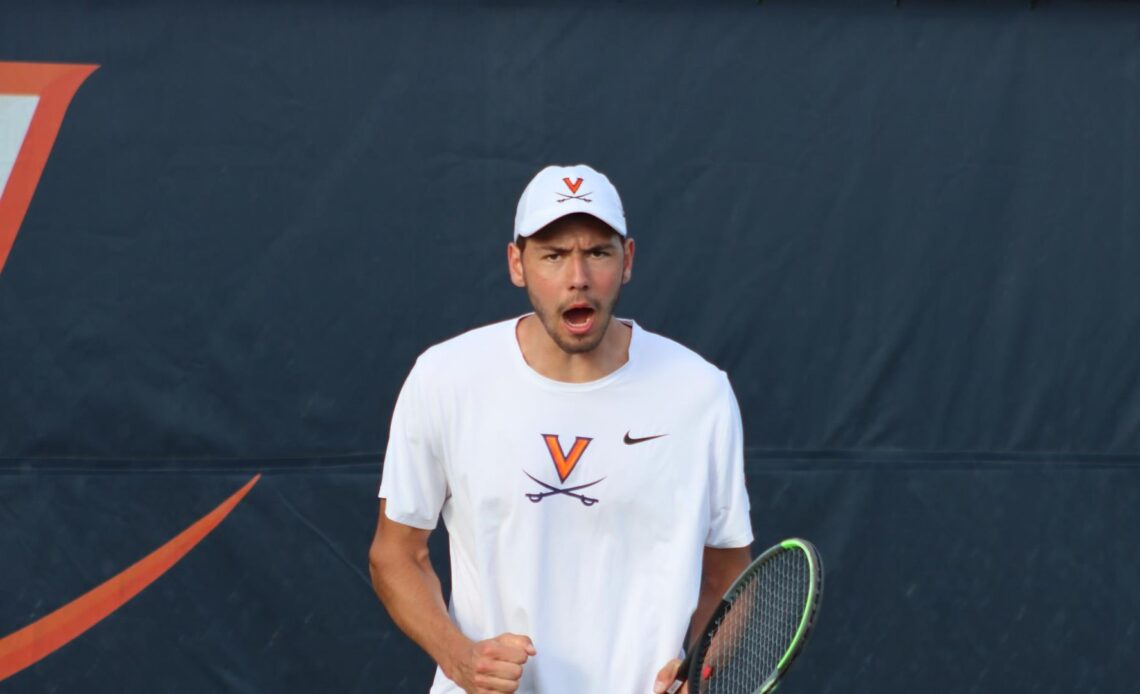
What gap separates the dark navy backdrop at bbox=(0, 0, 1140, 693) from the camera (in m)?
3.94

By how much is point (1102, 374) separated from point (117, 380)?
263cm

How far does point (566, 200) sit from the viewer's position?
2.69 m

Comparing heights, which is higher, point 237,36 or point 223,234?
point 237,36

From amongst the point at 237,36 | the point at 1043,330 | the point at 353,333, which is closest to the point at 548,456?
the point at 353,333

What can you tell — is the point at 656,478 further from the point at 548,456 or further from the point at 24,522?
the point at 24,522

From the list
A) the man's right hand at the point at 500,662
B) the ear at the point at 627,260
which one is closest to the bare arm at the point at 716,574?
the man's right hand at the point at 500,662

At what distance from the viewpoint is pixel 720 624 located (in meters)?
2.65

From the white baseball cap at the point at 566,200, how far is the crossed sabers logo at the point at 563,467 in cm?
37

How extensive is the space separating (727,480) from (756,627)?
0.98ft

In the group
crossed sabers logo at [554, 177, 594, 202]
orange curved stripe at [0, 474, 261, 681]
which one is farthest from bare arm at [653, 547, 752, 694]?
orange curved stripe at [0, 474, 261, 681]

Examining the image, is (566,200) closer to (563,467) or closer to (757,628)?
(563,467)

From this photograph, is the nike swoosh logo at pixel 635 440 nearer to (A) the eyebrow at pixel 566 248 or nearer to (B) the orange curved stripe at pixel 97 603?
(A) the eyebrow at pixel 566 248

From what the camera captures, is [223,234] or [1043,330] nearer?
[223,234]

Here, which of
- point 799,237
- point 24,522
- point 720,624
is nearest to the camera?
point 720,624
